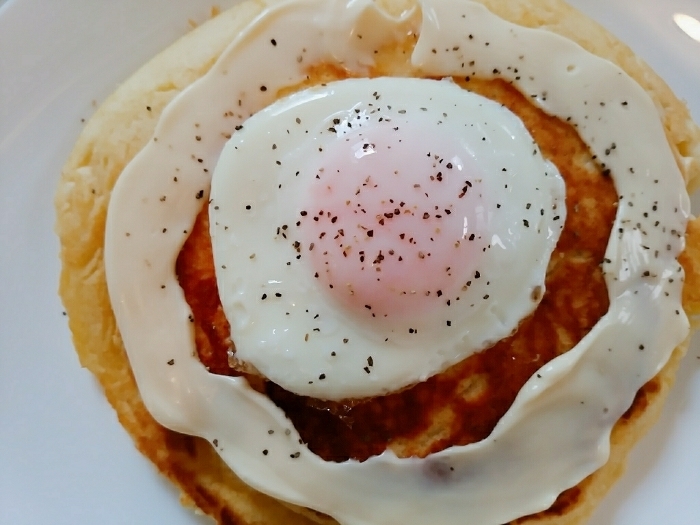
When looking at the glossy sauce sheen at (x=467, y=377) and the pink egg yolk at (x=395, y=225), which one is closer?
the pink egg yolk at (x=395, y=225)

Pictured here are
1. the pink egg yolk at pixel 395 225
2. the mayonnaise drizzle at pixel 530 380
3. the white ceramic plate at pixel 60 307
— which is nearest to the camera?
the pink egg yolk at pixel 395 225

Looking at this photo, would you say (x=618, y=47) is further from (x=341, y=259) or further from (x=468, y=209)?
(x=341, y=259)

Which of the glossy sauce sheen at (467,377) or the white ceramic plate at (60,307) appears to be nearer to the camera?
the glossy sauce sheen at (467,377)

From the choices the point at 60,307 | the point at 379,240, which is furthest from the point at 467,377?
the point at 60,307

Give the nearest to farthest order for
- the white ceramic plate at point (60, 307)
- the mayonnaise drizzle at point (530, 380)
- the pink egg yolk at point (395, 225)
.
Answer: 1. the pink egg yolk at point (395, 225)
2. the mayonnaise drizzle at point (530, 380)
3. the white ceramic plate at point (60, 307)

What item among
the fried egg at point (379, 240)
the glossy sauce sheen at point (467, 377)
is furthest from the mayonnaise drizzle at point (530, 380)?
the fried egg at point (379, 240)

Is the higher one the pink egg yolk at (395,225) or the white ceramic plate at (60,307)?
the pink egg yolk at (395,225)

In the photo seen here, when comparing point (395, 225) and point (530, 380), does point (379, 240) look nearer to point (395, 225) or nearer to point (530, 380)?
point (395, 225)

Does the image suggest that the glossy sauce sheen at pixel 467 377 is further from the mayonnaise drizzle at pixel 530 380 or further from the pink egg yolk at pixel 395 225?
the pink egg yolk at pixel 395 225

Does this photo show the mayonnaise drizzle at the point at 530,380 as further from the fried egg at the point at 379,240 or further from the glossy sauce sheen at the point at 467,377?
the fried egg at the point at 379,240

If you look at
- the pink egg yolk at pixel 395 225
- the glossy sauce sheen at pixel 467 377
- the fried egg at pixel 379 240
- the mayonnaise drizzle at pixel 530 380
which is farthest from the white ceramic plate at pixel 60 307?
the pink egg yolk at pixel 395 225
